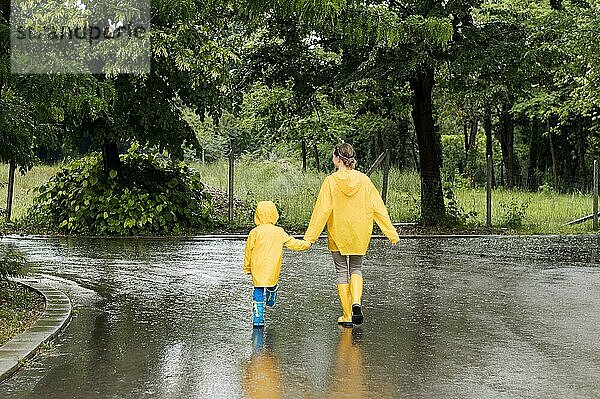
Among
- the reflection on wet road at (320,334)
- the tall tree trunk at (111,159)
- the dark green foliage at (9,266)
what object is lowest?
the reflection on wet road at (320,334)

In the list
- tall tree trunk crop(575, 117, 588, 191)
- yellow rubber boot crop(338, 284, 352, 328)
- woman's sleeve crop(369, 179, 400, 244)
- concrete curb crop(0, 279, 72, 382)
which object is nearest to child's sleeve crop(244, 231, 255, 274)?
yellow rubber boot crop(338, 284, 352, 328)

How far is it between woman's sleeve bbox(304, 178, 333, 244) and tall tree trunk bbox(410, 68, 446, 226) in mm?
15784

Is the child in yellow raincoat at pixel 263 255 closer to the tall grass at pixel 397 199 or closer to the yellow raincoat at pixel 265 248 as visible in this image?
the yellow raincoat at pixel 265 248

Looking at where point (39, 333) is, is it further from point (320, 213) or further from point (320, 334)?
point (320, 213)

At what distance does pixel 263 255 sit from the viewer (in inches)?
387

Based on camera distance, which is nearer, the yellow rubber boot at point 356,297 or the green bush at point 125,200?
the yellow rubber boot at point 356,297

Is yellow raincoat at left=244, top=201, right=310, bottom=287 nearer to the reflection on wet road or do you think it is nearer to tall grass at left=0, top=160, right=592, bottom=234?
the reflection on wet road

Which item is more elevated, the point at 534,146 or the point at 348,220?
the point at 534,146

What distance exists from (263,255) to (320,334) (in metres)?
0.96

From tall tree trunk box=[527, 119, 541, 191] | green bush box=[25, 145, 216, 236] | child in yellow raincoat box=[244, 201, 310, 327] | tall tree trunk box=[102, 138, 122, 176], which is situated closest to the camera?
child in yellow raincoat box=[244, 201, 310, 327]

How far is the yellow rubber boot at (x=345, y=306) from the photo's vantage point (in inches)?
392

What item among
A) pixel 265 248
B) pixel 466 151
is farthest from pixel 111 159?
pixel 466 151

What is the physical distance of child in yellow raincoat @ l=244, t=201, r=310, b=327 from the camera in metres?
9.79

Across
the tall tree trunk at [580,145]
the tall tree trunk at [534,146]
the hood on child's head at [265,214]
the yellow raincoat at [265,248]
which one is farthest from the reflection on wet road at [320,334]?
the tall tree trunk at [534,146]
